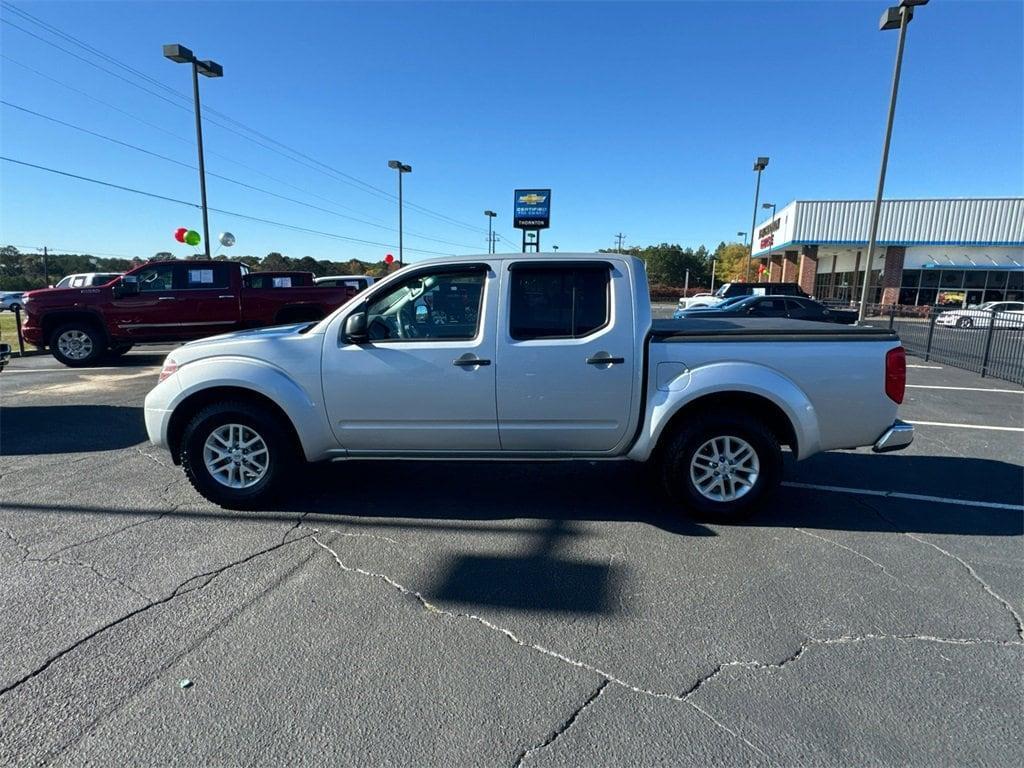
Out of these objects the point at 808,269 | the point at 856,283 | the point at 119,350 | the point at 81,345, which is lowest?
the point at 119,350

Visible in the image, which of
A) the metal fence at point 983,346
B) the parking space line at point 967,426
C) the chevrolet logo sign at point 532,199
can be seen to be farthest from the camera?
the chevrolet logo sign at point 532,199

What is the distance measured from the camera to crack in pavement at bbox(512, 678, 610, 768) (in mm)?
2133

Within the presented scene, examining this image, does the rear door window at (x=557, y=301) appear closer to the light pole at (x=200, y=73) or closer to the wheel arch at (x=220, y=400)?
the wheel arch at (x=220, y=400)

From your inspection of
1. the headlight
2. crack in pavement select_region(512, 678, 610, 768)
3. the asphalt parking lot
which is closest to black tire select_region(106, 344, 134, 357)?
the asphalt parking lot

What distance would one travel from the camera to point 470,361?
4012mm

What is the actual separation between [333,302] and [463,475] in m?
8.12

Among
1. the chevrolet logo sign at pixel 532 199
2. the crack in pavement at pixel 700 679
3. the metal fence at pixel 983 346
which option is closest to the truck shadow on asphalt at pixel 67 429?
the crack in pavement at pixel 700 679

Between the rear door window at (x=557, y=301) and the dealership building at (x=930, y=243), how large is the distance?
35269 mm

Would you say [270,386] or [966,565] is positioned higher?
[270,386]

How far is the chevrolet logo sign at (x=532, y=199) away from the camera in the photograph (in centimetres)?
3161

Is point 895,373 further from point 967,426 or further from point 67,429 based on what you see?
point 67,429

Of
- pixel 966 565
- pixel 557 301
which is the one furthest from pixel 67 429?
pixel 966 565

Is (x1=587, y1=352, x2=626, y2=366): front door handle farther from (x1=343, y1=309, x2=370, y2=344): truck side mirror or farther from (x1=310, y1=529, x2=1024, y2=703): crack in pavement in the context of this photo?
(x1=310, y1=529, x2=1024, y2=703): crack in pavement

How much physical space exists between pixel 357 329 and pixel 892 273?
40884 mm
